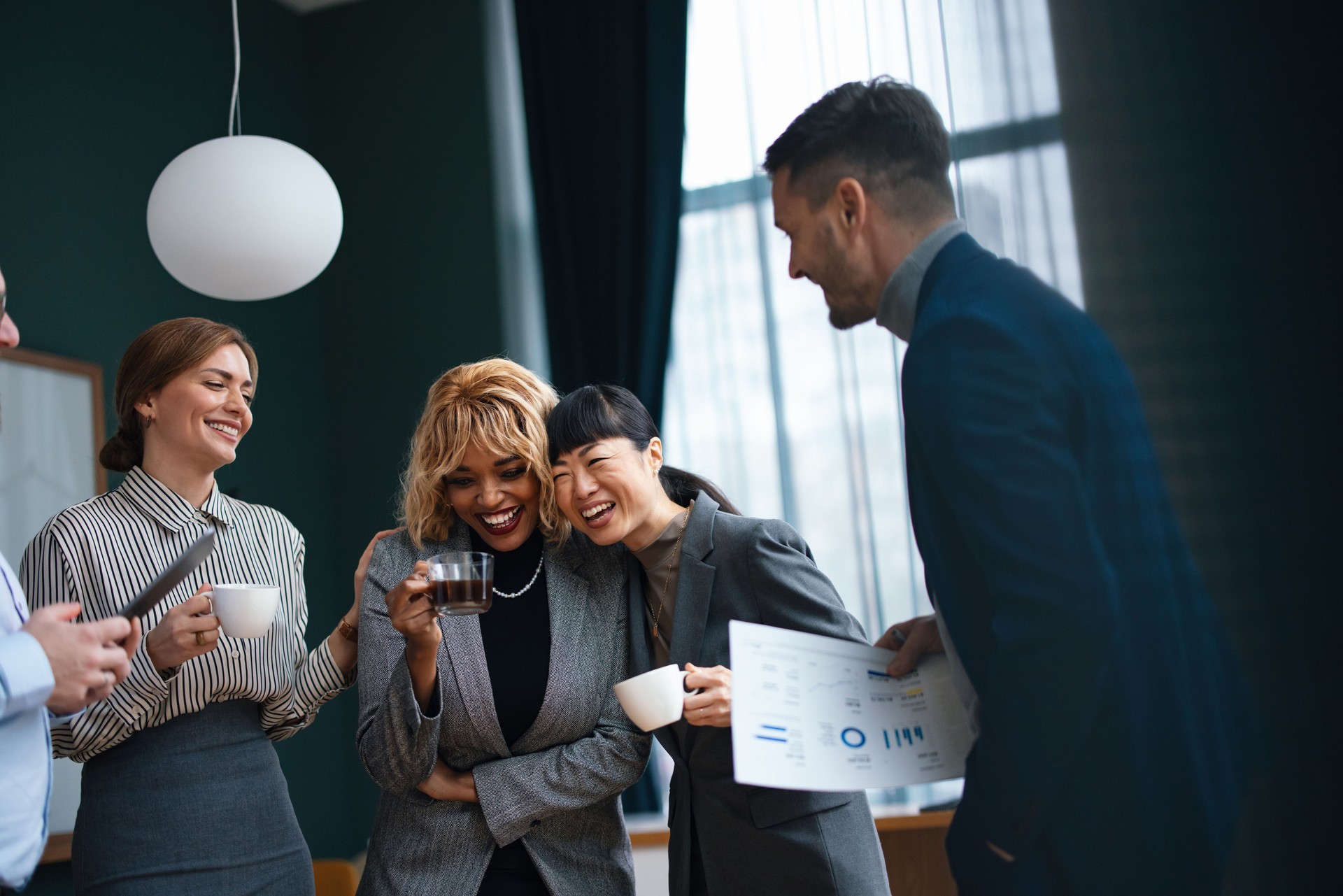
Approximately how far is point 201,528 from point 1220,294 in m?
1.56

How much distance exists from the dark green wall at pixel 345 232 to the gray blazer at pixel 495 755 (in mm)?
1990

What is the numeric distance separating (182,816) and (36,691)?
61cm

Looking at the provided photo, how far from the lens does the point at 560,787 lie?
62.0 inches

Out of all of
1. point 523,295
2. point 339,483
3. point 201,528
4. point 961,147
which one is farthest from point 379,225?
point 961,147

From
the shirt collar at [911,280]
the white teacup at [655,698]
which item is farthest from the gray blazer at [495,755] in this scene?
the shirt collar at [911,280]

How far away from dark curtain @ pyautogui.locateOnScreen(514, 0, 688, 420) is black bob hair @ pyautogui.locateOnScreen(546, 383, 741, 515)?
1.79 meters

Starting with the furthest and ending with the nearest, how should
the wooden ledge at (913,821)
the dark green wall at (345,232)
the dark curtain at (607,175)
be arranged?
1. the dark curtain at (607,175)
2. the dark green wall at (345,232)
3. the wooden ledge at (913,821)

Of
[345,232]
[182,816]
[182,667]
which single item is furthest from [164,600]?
[345,232]

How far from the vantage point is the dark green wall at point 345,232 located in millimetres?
3250

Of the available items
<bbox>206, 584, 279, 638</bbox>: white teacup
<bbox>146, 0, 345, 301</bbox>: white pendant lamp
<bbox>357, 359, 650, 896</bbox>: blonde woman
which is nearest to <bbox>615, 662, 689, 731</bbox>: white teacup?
<bbox>357, 359, 650, 896</bbox>: blonde woman

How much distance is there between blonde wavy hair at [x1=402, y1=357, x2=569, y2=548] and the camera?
5.55 feet

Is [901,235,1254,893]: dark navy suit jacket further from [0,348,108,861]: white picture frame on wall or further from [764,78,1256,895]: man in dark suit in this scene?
[0,348,108,861]: white picture frame on wall

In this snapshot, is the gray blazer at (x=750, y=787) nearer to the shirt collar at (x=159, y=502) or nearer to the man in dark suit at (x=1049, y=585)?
the man in dark suit at (x=1049, y=585)

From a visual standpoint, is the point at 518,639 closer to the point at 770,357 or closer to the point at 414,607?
the point at 414,607
